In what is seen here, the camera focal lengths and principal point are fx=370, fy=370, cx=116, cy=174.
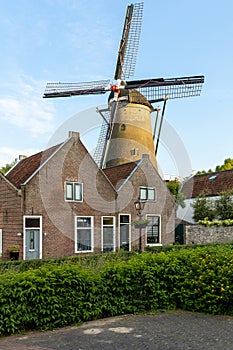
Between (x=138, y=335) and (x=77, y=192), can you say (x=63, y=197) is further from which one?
(x=138, y=335)

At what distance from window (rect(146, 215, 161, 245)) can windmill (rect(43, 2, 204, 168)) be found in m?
7.14

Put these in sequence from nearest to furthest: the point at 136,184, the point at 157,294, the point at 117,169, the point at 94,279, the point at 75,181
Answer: the point at 94,279, the point at 157,294, the point at 75,181, the point at 136,184, the point at 117,169

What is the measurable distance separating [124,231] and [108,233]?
1.30 m

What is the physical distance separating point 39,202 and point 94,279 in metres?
12.1

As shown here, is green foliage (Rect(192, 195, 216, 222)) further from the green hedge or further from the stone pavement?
the stone pavement

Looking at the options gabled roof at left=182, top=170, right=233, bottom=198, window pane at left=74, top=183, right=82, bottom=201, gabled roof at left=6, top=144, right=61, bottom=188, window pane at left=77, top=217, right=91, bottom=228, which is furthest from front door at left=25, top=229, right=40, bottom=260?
gabled roof at left=182, top=170, right=233, bottom=198

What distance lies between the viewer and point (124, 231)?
23531 mm

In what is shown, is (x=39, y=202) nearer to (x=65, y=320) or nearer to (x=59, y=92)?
(x=65, y=320)

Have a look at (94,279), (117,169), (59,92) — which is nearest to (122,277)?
(94,279)

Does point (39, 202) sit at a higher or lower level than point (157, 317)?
higher

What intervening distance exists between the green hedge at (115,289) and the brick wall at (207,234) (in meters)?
17.3

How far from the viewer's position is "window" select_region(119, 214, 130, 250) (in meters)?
23.4

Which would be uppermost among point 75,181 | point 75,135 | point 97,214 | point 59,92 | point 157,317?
point 59,92

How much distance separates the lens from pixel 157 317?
8.19m
